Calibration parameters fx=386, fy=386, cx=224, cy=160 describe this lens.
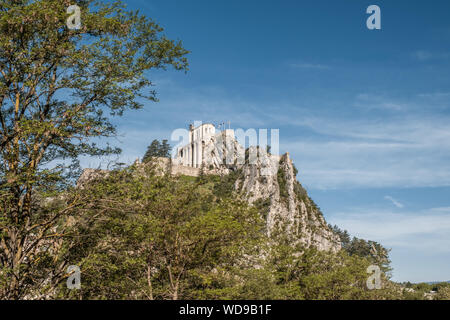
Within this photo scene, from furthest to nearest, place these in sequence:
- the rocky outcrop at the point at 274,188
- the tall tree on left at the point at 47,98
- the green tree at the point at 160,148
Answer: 1. the green tree at the point at 160,148
2. the rocky outcrop at the point at 274,188
3. the tall tree on left at the point at 47,98

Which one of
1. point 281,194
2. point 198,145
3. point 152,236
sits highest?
point 198,145

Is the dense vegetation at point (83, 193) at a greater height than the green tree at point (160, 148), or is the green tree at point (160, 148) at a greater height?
the green tree at point (160, 148)

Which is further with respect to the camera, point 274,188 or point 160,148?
point 160,148

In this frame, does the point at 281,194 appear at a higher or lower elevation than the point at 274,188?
lower

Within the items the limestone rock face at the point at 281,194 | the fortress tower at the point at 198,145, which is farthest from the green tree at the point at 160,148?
the limestone rock face at the point at 281,194

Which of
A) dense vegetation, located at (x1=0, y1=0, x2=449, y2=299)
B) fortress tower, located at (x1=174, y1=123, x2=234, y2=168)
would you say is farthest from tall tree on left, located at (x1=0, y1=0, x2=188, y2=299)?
fortress tower, located at (x1=174, y1=123, x2=234, y2=168)

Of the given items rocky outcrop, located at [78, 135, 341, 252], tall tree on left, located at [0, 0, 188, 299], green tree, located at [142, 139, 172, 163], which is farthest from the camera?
green tree, located at [142, 139, 172, 163]

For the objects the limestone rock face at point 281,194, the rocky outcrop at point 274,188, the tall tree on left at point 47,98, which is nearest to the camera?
the tall tree on left at point 47,98

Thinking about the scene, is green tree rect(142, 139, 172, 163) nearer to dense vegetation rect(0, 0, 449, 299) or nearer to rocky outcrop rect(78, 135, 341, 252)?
Answer: rocky outcrop rect(78, 135, 341, 252)

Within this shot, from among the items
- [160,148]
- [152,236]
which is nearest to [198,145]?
[160,148]

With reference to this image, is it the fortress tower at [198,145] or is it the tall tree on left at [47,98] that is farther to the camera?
the fortress tower at [198,145]

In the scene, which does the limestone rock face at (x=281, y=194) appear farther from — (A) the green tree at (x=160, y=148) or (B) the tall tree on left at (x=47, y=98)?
(B) the tall tree on left at (x=47, y=98)

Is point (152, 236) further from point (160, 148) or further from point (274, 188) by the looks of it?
point (160, 148)

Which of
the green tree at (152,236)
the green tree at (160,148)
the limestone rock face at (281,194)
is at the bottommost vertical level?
the green tree at (152,236)
